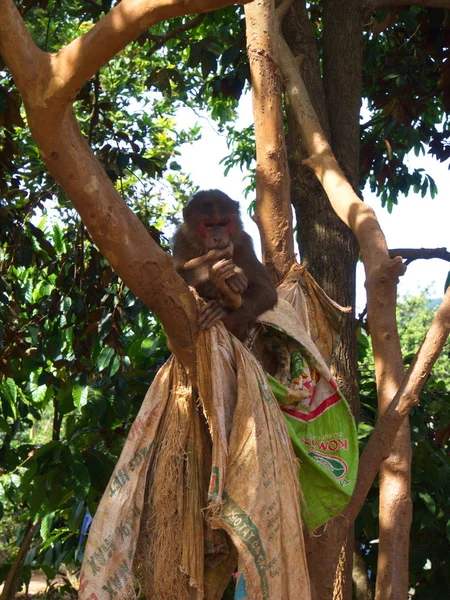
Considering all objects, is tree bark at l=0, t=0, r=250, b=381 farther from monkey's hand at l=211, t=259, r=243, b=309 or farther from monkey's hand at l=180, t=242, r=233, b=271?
monkey's hand at l=180, t=242, r=233, b=271

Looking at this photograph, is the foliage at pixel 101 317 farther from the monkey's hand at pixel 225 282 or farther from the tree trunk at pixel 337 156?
the monkey's hand at pixel 225 282

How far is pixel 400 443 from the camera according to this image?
10.8ft

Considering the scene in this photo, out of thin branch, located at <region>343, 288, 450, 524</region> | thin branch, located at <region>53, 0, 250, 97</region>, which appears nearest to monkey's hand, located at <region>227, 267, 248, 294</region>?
thin branch, located at <region>343, 288, 450, 524</region>

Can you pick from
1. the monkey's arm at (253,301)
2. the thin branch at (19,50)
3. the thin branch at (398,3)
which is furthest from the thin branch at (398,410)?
the thin branch at (398,3)

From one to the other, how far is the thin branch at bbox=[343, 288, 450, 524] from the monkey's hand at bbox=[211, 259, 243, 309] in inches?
26.5

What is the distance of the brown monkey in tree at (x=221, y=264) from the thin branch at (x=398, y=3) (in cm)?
140

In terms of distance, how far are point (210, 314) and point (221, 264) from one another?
7.9 inches

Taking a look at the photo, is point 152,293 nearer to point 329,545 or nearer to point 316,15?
point 329,545

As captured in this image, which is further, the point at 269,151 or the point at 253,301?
the point at 269,151

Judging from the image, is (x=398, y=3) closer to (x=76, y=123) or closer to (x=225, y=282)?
(x=225, y=282)

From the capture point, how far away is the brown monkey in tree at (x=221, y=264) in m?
2.84

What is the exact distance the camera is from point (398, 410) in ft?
9.73

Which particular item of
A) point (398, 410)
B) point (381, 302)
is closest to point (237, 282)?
point (381, 302)

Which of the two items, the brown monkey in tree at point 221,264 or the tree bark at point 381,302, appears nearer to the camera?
the brown monkey in tree at point 221,264
